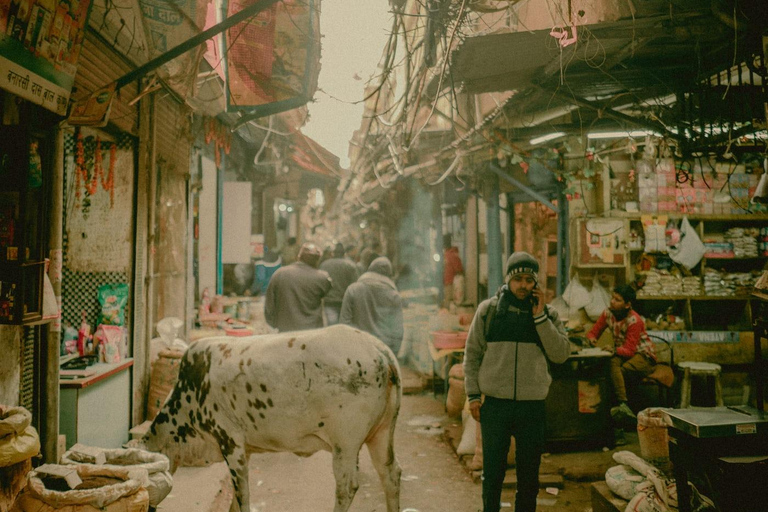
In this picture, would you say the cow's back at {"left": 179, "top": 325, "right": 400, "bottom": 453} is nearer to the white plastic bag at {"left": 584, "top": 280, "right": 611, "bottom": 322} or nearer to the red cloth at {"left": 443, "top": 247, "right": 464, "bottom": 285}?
the white plastic bag at {"left": 584, "top": 280, "right": 611, "bottom": 322}

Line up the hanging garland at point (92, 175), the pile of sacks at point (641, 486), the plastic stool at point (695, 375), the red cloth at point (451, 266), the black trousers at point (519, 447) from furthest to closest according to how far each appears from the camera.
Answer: the red cloth at point (451, 266), the plastic stool at point (695, 375), the hanging garland at point (92, 175), the black trousers at point (519, 447), the pile of sacks at point (641, 486)

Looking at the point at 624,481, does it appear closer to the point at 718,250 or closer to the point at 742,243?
the point at 718,250

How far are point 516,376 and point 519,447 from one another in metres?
0.63

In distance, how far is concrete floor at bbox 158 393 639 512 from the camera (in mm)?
5129

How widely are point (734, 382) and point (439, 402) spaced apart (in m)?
5.52

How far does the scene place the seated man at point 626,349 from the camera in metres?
7.64

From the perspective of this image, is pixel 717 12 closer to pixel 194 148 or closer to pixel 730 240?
pixel 730 240

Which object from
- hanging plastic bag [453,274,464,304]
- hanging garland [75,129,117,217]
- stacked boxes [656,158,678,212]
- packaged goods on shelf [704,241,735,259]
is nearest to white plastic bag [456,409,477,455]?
hanging garland [75,129,117,217]

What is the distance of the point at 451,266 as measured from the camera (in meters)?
14.0

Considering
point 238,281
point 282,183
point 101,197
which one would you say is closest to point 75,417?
point 101,197

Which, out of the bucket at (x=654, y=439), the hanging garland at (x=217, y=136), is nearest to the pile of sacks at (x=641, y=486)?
the bucket at (x=654, y=439)

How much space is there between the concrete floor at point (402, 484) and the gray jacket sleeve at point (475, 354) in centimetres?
169

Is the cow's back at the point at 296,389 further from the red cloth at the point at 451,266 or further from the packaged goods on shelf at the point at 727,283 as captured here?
the red cloth at the point at 451,266

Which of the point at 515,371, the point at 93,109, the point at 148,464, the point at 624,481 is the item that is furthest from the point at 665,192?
the point at 148,464
